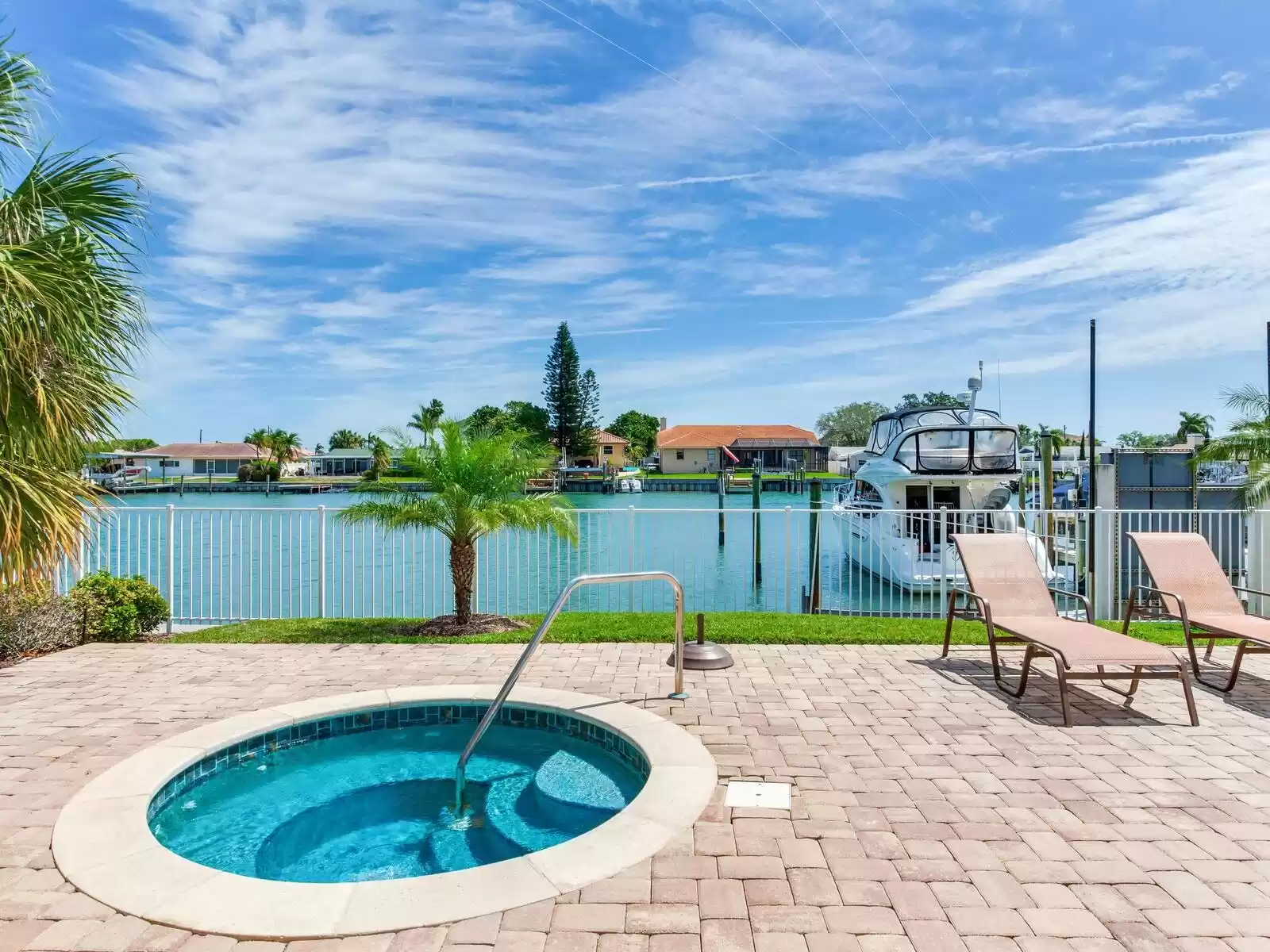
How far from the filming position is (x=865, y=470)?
709 inches

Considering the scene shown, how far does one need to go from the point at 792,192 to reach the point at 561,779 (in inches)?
668

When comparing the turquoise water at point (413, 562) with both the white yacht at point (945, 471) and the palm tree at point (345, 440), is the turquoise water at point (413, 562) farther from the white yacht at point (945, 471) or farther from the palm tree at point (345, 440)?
the palm tree at point (345, 440)

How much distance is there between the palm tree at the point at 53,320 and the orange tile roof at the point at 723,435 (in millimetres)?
75146

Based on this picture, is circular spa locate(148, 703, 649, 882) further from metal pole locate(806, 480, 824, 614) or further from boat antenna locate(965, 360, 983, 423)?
boat antenna locate(965, 360, 983, 423)

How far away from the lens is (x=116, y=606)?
700 centimetres

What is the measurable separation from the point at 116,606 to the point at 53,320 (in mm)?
3093

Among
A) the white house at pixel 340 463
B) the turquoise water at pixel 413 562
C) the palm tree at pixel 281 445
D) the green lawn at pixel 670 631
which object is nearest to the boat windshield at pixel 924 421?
the turquoise water at pixel 413 562

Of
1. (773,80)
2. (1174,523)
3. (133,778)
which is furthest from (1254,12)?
(133,778)

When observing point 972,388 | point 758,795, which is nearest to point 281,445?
point 972,388

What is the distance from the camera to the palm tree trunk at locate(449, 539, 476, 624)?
7.88 m

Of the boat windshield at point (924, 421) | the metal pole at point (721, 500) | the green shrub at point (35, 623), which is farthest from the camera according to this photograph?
the metal pole at point (721, 500)

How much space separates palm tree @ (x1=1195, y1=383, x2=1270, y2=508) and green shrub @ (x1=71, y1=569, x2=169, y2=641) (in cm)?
1543

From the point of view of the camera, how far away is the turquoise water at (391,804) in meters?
3.49

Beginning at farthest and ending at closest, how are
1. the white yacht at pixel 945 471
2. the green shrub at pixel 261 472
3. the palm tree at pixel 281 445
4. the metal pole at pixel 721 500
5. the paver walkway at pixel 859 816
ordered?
the palm tree at pixel 281 445 < the green shrub at pixel 261 472 < the metal pole at pixel 721 500 < the white yacht at pixel 945 471 < the paver walkway at pixel 859 816
